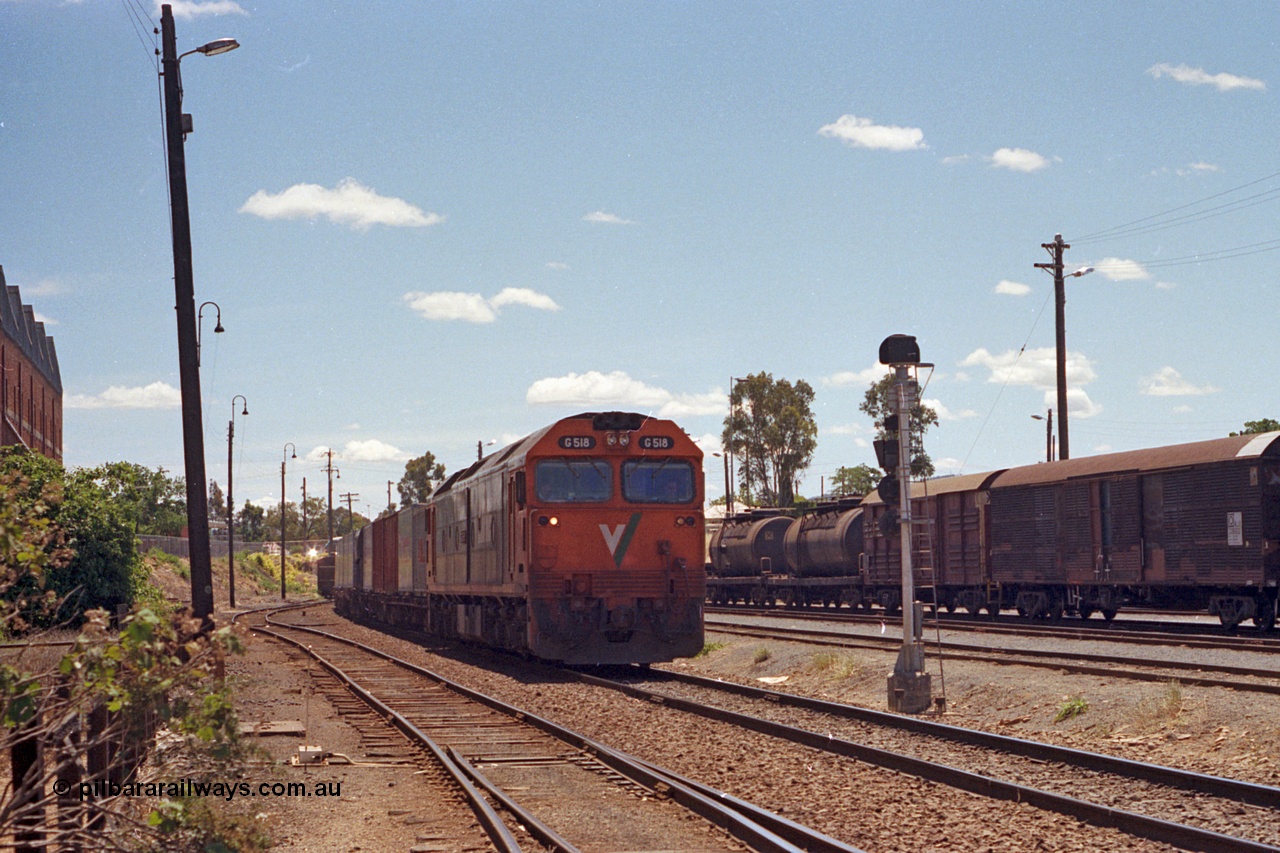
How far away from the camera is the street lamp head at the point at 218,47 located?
1609 centimetres

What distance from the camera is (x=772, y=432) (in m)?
74.9

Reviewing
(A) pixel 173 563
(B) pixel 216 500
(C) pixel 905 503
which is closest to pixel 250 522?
(B) pixel 216 500

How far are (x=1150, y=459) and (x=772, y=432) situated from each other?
49.7m

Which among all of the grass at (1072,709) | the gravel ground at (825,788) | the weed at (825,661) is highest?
the gravel ground at (825,788)

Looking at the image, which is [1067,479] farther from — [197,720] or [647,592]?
[197,720]

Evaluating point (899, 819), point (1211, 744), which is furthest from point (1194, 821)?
point (1211, 744)

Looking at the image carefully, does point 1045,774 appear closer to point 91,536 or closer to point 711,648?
point 711,648

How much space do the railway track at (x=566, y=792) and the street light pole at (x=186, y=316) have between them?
298cm

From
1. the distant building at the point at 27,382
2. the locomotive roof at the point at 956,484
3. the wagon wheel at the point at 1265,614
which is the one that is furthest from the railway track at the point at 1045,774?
the distant building at the point at 27,382

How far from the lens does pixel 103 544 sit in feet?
91.0

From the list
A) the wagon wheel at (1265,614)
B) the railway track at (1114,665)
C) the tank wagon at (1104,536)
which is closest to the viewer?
the railway track at (1114,665)

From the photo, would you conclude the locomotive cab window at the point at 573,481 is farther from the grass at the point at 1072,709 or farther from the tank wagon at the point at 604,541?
the grass at the point at 1072,709

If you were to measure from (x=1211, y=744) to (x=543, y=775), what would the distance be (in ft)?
20.1

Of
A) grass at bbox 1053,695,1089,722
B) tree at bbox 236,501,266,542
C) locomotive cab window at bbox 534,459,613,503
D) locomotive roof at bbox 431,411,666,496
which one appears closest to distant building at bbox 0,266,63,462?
locomotive roof at bbox 431,411,666,496
